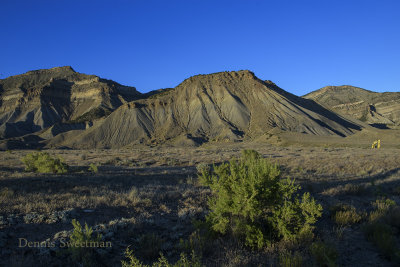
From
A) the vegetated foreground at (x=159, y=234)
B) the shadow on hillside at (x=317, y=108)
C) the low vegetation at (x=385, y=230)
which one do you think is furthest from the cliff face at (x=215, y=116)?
the low vegetation at (x=385, y=230)

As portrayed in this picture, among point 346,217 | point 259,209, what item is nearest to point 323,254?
point 259,209

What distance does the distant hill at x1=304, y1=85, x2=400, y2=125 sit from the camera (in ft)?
368

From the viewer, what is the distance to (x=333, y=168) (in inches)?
674

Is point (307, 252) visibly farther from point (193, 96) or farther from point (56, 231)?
point (193, 96)

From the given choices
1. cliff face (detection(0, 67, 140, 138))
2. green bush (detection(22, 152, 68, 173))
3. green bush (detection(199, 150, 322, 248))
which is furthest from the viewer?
cliff face (detection(0, 67, 140, 138))

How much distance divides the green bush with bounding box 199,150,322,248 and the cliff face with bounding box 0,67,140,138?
10277cm

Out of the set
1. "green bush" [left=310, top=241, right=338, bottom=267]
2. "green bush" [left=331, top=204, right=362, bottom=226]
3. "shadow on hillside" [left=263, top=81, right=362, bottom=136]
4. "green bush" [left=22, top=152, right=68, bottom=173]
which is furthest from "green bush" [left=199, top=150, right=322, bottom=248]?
"shadow on hillside" [left=263, top=81, right=362, bottom=136]

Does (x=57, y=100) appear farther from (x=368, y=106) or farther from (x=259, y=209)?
(x=368, y=106)

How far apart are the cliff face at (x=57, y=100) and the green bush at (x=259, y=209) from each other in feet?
337

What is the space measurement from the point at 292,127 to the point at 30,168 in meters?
64.0

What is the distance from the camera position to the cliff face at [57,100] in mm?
104688

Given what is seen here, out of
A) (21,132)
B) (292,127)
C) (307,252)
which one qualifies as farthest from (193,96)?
(307,252)

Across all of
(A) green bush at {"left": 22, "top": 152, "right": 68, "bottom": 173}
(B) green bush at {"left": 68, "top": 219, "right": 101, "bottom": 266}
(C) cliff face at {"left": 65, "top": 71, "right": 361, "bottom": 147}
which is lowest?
(B) green bush at {"left": 68, "top": 219, "right": 101, "bottom": 266}

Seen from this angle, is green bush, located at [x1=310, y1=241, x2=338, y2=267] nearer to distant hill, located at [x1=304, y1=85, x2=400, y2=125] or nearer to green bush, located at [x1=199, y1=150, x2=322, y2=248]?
green bush, located at [x1=199, y1=150, x2=322, y2=248]
